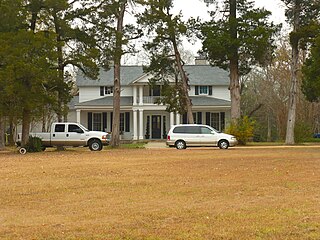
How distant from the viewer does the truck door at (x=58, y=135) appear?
34188 mm

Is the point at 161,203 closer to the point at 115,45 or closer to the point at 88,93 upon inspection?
the point at 115,45

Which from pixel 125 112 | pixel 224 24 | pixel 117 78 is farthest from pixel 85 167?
pixel 125 112

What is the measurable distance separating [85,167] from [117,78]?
18613 mm

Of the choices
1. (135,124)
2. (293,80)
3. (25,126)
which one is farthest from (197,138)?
(135,124)

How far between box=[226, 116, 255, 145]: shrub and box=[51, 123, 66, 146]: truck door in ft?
42.4

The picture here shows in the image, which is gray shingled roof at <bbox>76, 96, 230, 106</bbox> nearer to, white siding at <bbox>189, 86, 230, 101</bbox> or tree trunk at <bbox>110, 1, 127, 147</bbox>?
white siding at <bbox>189, 86, 230, 101</bbox>

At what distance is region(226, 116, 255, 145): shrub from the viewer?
40.7 m

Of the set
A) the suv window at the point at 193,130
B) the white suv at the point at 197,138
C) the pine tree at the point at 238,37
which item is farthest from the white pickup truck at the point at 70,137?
the pine tree at the point at 238,37

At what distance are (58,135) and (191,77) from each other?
959 inches

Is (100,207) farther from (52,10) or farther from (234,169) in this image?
(52,10)

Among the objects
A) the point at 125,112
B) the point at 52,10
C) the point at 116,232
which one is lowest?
the point at 116,232

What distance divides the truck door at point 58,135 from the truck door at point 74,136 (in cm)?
26

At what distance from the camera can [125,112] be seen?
55156mm

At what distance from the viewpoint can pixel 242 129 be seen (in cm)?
4091
